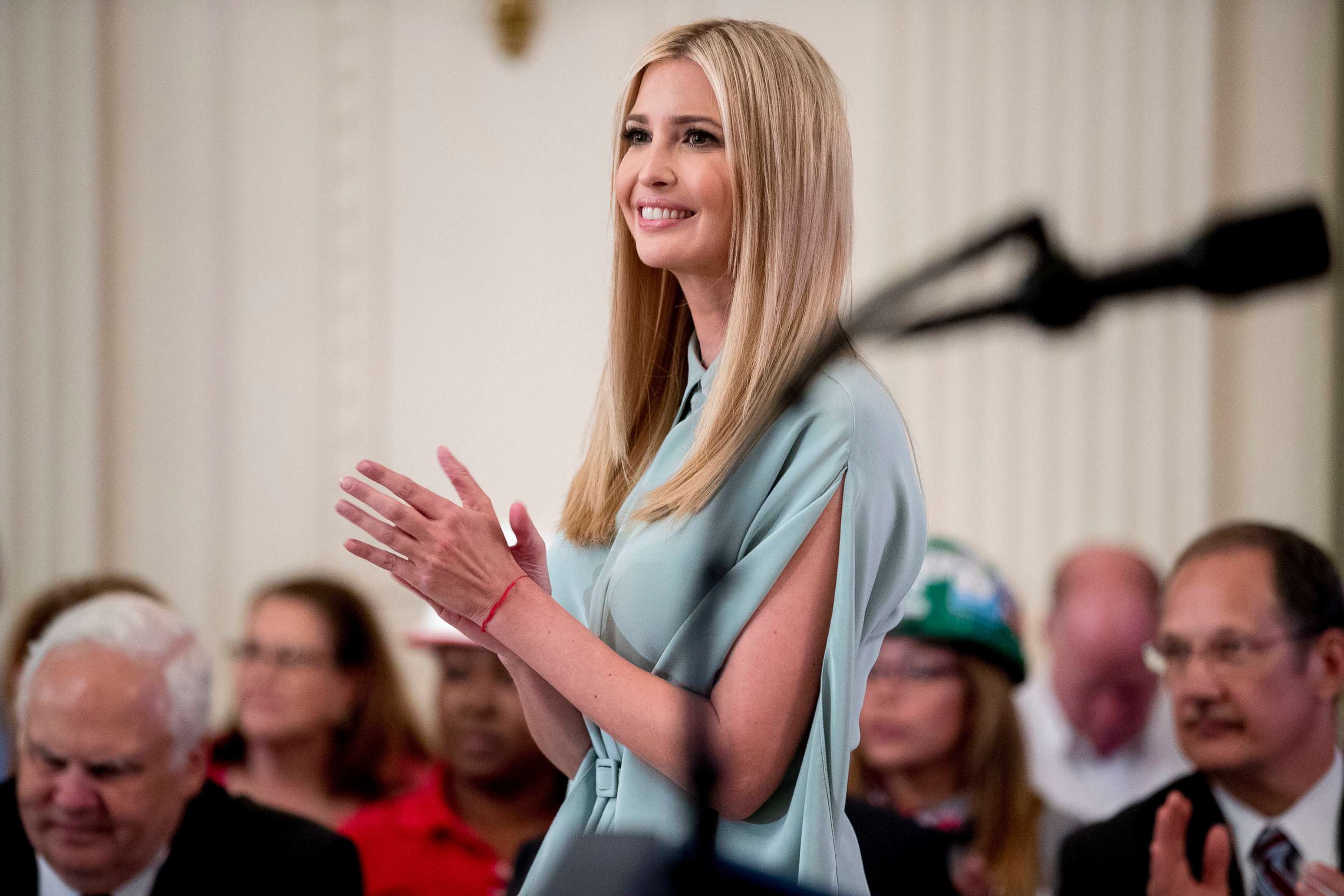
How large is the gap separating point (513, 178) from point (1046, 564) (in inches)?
80.5

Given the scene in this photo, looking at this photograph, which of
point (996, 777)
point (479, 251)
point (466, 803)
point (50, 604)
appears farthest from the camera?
point (479, 251)

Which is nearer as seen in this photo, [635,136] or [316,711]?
[635,136]

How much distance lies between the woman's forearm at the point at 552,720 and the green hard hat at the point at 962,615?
143 cm

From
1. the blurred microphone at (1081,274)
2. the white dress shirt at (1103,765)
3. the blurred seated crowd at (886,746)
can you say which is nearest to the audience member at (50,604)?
the blurred seated crowd at (886,746)

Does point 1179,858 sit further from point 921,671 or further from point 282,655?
point 282,655

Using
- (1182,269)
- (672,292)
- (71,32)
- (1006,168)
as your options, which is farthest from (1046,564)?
(1182,269)

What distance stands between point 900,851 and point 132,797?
44.2 inches

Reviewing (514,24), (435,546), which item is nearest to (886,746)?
(435,546)

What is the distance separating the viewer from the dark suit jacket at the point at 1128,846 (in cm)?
211

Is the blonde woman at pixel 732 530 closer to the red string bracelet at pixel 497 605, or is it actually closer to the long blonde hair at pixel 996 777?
the red string bracelet at pixel 497 605

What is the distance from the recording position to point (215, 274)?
4852 mm

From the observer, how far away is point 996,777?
2.93 metres

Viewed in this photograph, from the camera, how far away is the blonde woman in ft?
4.38

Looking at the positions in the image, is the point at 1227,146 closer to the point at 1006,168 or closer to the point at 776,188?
the point at 1006,168
